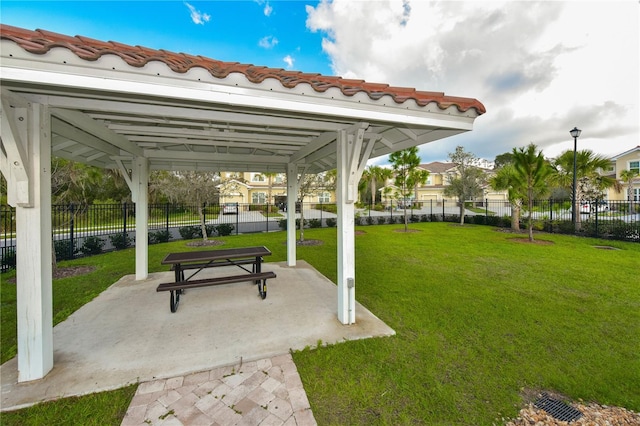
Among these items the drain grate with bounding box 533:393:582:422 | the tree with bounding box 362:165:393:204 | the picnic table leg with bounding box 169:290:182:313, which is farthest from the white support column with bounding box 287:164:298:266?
the tree with bounding box 362:165:393:204

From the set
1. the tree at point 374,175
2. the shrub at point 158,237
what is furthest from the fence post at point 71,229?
the tree at point 374,175

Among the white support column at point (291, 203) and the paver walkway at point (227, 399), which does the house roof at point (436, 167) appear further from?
the paver walkway at point (227, 399)

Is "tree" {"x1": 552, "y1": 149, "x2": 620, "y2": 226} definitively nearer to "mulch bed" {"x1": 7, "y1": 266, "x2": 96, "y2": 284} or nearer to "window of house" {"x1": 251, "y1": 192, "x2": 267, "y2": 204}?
"mulch bed" {"x1": 7, "y1": 266, "x2": 96, "y2": 284}

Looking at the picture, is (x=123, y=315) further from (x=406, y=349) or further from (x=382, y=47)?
→ (x=382, y=47)

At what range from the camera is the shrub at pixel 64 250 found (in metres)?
7.47

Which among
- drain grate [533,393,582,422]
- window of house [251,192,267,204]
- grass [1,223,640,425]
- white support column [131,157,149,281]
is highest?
window of house [251,192,267,204]

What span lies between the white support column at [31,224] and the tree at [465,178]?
751 inches

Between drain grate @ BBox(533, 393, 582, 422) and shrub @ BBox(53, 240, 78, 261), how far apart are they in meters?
11.0

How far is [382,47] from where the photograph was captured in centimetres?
832

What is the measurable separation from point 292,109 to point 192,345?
2926 millimetres

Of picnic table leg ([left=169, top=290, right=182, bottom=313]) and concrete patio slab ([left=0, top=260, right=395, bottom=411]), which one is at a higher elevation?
picnic table leg ([left=169, top=290, right=182, bottom=313])

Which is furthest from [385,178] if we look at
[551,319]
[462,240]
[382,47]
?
[551,319]

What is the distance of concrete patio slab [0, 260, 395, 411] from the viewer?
2.42 m

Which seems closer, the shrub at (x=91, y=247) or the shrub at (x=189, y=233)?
the shrub at (x=91, y=247)
